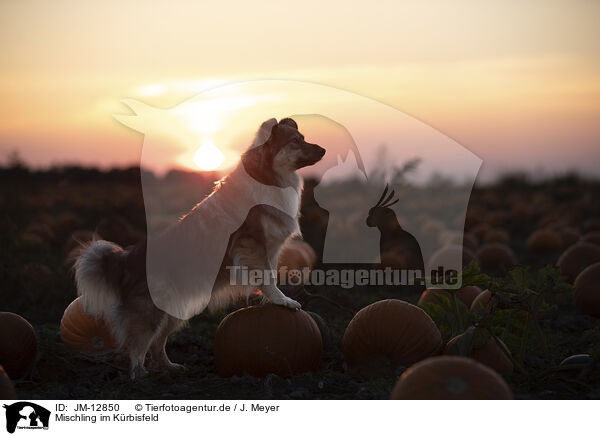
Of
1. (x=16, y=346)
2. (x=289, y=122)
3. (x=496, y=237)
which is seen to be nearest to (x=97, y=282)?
(x=16, y=346)

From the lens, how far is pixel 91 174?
2808 centimetres

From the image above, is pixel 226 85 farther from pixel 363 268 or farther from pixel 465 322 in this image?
pixel 363 268

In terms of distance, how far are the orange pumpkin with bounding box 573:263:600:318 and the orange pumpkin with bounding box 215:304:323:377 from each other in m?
4.81

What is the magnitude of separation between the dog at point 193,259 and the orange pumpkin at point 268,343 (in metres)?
0.21

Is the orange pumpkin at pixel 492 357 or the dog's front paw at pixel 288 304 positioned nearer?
the orange pumpkin at pixel 492 357

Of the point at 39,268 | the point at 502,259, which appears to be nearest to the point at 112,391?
the point at 39,268

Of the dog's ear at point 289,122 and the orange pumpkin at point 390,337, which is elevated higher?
the dog's ear at point 289,122

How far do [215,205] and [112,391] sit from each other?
1.99m

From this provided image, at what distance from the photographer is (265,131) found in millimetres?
6125

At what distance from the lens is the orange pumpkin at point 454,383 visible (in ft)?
12.8

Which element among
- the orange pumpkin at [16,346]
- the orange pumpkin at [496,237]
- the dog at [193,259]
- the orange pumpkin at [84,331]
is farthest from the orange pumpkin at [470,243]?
the orange pumpkin at [16,346]

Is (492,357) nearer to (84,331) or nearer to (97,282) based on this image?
(97,282)
